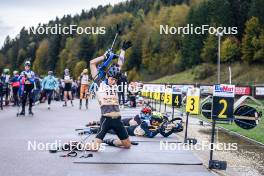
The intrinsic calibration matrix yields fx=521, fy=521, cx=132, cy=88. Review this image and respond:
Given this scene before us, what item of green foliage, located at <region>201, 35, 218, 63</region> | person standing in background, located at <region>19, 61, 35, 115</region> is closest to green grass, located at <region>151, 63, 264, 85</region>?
green foliage, located at <region>201, 35, 218, 63</region>

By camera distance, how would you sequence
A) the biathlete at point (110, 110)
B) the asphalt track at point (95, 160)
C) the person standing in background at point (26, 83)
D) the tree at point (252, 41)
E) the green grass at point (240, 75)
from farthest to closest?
the tree at point (252, 41)
the green grass at point (240, 75)
the person standing in background at point (26, 83)
the biathlete at point (110, 110)
the asphalt track at point (95, 160)

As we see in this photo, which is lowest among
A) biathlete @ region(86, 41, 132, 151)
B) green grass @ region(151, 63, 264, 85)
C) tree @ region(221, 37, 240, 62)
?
biathlete @ region(86, 41, 132, 151)

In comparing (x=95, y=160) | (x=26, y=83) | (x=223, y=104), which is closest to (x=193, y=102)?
(x=223, y=104)

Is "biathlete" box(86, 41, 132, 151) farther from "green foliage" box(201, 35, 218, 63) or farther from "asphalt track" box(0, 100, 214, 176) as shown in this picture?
"green foliage" box(201, 35, 218, 63)

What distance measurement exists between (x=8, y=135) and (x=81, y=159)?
4373mm

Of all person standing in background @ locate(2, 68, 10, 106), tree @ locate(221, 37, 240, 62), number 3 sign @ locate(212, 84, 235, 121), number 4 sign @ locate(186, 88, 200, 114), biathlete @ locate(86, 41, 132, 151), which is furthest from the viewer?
tree @ locate(221, 37, 240, 62)

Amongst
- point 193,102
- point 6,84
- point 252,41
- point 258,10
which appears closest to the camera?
point 193,102

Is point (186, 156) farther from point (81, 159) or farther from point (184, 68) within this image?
point (184, 68)

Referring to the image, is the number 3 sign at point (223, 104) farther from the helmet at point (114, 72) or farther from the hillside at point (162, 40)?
the hillside at point (162, 40)

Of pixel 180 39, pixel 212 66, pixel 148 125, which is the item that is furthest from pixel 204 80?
pixel 148 125

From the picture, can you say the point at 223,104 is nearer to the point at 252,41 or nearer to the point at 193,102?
the point at 193,102

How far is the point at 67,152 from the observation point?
10.5 metres

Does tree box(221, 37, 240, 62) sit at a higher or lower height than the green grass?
higher

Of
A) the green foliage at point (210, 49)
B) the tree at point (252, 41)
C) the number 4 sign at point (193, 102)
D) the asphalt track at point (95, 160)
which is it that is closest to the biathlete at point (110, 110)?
the asphalt track at point (95, 160)
